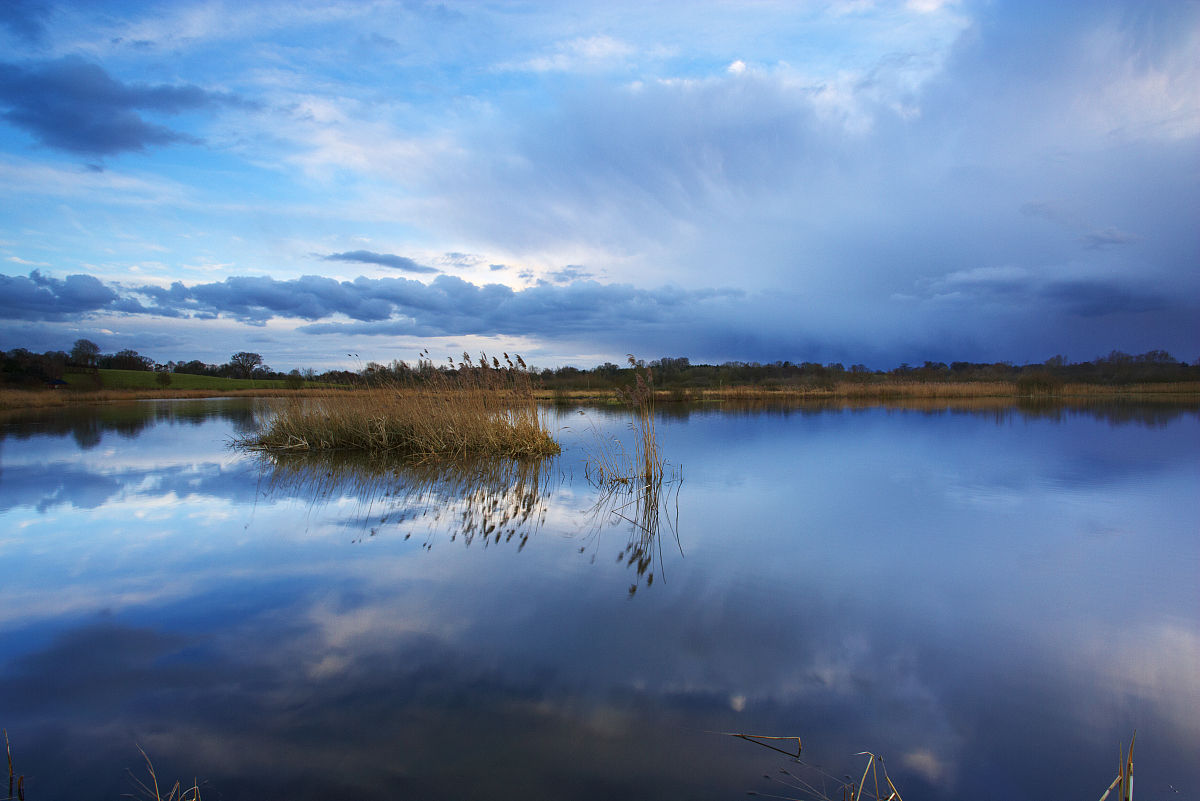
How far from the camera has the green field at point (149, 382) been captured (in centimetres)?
3825

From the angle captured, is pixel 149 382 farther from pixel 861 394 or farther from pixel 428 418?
pixel 861 394

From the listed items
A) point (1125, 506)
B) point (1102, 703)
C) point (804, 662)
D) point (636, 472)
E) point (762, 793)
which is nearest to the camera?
point (762, 793)

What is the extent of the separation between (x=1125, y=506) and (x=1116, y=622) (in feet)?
12.6

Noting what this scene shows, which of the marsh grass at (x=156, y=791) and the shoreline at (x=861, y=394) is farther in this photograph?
the shoreline at (x=861, y=394)

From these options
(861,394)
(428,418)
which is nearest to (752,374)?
(861,394)

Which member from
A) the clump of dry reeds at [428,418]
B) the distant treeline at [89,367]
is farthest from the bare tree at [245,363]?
the clump of dry reeds at [428,418]

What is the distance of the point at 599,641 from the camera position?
2934mm

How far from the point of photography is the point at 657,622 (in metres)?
3.17

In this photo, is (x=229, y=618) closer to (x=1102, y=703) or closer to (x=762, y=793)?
(x=762, y=793)

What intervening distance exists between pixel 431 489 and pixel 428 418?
359 centimetres

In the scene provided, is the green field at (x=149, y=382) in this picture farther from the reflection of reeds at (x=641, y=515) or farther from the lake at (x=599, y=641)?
the lake at (x=599, y=641)

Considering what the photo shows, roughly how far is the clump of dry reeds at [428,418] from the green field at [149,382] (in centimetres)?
2661

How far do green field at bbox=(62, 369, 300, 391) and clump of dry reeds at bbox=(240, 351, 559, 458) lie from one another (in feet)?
87.3

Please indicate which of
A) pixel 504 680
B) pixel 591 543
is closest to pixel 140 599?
pixel 504 680
